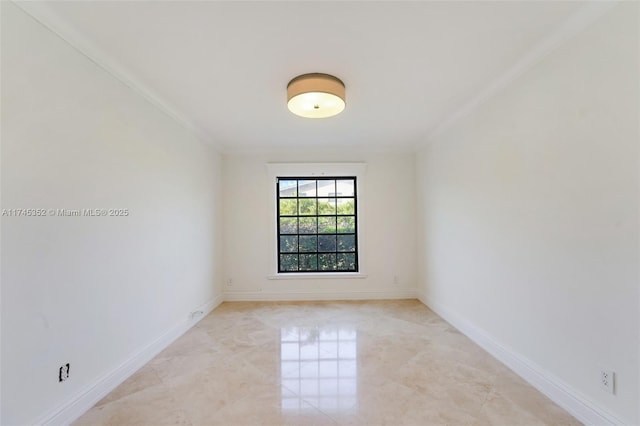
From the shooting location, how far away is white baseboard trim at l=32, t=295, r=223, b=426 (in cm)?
164

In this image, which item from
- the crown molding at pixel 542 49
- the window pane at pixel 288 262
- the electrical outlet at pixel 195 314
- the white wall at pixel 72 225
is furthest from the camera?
the window pane at pixel 288 262

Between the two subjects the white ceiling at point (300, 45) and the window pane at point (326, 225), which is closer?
the white ceiling at point (300, 45)

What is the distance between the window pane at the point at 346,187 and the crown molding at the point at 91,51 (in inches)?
100

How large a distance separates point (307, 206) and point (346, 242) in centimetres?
89

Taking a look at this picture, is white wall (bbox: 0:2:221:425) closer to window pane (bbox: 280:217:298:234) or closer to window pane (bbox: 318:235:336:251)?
window pane (bbox: 280:217:298:234)

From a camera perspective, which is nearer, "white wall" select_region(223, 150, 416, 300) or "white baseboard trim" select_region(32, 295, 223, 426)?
"white baseboard trim" select_region(32, 295, 223, 426)

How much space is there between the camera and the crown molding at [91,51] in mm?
1527

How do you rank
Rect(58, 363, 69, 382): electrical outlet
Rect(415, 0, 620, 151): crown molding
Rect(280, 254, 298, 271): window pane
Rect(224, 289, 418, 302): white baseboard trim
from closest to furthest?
Rect(415, 0, 620, 151): crown molding → Rect(58, 363, 69, 382): electrical outlet → Rect(224, 289, 418, 302): white baseboard trim → Rect(280, 254, 298, 271): window pane

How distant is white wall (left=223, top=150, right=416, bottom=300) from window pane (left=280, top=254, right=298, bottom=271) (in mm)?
221

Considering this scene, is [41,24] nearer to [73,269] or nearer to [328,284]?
[73,269]

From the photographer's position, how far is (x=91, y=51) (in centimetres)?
187

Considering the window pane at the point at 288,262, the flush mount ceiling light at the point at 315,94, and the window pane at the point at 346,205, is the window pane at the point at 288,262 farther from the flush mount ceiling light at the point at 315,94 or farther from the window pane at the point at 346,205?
the flush mount ceiling light at the point at 315,94

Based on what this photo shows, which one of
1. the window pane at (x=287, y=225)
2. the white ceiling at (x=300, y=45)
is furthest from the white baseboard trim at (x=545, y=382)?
the window pane at (x=287, y=225)

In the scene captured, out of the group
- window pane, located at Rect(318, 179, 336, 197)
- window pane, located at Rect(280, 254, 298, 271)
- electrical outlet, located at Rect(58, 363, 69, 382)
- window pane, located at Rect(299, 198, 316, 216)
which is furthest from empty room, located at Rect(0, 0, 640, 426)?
window pane, located at Rect(299, 198, 316, 216)
